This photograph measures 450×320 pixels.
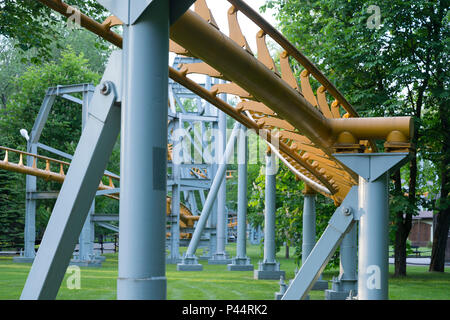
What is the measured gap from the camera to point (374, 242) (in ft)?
20.3

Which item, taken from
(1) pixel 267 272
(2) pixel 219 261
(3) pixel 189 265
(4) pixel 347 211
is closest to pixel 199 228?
(3) pixel 189 265

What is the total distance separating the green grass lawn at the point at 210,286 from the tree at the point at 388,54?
6.78ft

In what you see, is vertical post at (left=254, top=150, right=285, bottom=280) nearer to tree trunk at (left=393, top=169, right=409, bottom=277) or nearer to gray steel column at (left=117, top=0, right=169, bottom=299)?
tree trunk at (left=393, top=169, right=409, bottom=277)

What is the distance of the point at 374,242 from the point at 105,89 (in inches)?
153

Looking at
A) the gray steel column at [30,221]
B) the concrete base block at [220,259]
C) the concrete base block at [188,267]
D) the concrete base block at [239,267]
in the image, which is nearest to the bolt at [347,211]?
the concrete base block at [188,267]

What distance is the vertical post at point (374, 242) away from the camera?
6.19m

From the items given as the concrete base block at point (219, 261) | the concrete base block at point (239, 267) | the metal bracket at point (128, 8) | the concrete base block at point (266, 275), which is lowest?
the concrete base block at point (219, 261)

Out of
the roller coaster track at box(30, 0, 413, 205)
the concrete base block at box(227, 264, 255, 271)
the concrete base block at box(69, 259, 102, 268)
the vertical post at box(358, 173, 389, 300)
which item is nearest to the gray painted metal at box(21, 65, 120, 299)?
the roller coaster track at box(30, 0, 413, 205)

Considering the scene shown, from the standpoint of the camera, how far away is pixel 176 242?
2478 cm

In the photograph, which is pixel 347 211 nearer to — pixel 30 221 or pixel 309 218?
pixel 309 218

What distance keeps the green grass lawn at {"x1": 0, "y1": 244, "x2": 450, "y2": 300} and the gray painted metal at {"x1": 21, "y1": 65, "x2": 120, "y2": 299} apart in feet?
29.6

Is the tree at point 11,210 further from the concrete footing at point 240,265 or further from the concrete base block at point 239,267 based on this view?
the concrete base block at point 239,267
